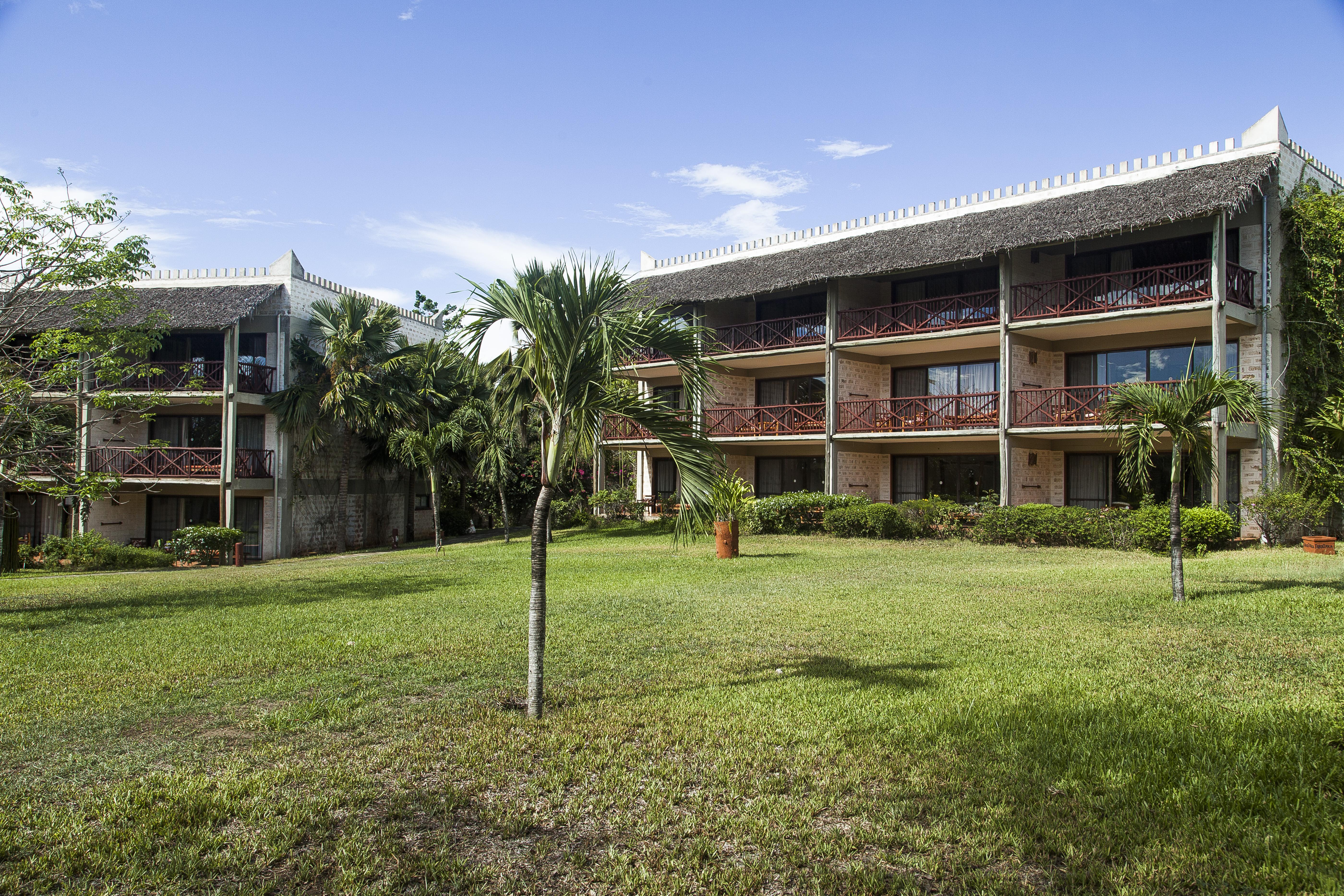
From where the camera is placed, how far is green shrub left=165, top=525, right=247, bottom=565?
24391 mm

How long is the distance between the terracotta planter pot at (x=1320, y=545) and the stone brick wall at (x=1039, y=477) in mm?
6589

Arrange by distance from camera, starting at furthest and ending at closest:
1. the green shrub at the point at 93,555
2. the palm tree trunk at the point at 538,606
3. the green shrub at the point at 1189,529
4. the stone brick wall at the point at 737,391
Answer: the stone brick wall at the point at 737,391
the green shrub at the point at 93,555
the green shrub at the point at 1189,529
the palm tree trunk at the point at 538,606

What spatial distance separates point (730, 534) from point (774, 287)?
9879 millimetres

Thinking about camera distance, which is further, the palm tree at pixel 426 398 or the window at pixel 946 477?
the palm tree at pixel 426 398

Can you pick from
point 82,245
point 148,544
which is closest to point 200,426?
point 148,544

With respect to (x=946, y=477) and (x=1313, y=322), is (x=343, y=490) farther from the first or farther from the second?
(x=1313, y=322)

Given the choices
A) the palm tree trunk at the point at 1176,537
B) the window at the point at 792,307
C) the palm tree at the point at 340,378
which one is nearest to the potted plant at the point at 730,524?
the palm tree trunk at the point at 1176,537

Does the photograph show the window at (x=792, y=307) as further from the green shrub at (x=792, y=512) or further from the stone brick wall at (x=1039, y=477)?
the stone brick wall at (x=1039, y=477)

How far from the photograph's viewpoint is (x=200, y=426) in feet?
92.9

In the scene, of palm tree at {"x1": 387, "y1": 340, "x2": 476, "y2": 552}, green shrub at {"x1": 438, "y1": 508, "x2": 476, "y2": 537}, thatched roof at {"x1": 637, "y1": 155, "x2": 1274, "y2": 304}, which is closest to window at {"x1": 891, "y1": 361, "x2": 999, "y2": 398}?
thatched roof at {"x1": 637, "y1": 155, "x2": 1274, "y2": 304}

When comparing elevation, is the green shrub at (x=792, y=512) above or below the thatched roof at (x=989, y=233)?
below

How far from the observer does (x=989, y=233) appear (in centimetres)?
2192

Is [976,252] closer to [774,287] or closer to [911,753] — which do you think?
[774,287]

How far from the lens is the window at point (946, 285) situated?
942 inches
